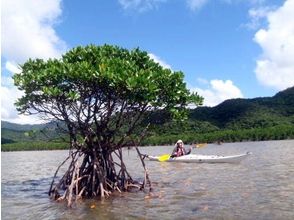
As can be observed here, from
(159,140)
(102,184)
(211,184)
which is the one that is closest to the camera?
(102,184)

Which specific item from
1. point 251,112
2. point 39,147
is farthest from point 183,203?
point 251,112

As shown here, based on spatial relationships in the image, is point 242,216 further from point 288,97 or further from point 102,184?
point 288,97

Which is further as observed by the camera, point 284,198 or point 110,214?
point 284,198

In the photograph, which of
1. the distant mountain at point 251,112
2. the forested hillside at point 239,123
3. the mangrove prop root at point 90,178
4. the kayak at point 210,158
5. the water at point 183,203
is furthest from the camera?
the distant mountain at point 251,112

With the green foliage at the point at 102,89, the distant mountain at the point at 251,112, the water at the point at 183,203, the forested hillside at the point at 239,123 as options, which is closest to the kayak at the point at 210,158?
the water at the point at 183,203

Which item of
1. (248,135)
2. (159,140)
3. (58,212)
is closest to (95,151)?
(58,212)

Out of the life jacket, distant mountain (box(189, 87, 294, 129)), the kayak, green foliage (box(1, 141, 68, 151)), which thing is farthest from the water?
distant mountain (box(189, 87, 294, 129))

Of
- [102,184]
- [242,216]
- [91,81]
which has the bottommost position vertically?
[242,216]

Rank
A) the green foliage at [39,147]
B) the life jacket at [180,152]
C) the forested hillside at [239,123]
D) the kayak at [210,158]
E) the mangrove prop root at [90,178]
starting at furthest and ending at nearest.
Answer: the green foliage at [39,147] → the forested hillside at [239,123] → the life jacket at [180,152] → the kayak at [210,158] → the mangrove prop root at [90,178]

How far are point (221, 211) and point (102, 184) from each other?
478 cm

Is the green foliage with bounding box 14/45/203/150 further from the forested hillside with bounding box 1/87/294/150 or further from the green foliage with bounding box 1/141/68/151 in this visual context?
the green foliage with bounding box 1/141/68/151

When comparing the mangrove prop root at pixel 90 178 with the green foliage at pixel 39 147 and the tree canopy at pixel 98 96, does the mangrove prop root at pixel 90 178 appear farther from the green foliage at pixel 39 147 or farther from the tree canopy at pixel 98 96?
the green foliage at pixel 39 147

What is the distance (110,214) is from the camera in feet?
42.0

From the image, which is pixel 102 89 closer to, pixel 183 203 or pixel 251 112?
pixel 183 203
